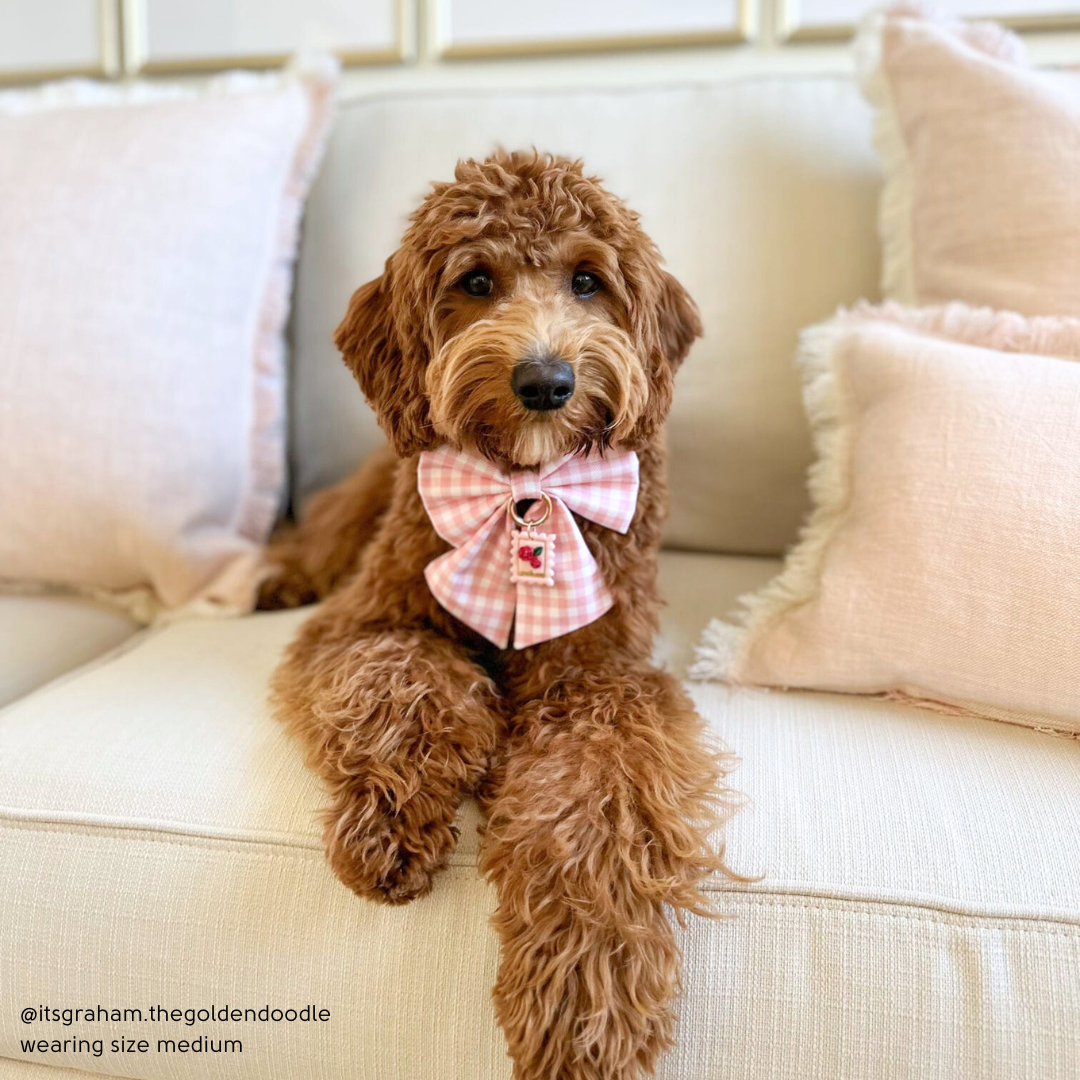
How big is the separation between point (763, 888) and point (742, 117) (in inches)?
52.3

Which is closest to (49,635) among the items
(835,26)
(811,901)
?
(811,901)

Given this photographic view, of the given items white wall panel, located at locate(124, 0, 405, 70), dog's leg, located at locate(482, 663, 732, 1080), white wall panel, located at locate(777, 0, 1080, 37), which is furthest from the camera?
white wall panel, located at locate(124, 0, 405, 70)

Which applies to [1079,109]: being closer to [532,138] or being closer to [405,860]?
[532,138]

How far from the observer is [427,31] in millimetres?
2010

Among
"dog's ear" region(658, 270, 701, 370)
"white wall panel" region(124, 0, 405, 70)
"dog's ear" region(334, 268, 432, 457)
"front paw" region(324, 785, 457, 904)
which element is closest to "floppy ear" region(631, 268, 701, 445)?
"dog's ear" region(658, 270, 701, 370)

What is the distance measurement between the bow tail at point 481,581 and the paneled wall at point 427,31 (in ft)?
4.45

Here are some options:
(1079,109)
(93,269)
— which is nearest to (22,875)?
(93,269)

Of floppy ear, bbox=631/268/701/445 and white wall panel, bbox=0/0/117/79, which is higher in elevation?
white wall panel, bbox=0/0/117/79

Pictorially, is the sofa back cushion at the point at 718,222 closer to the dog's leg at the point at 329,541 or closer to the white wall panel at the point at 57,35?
the dog's leg at the point at 329,541

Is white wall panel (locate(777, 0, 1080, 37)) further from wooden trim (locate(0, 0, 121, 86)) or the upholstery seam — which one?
the upholstery seam

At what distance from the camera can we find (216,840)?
0.96 meters

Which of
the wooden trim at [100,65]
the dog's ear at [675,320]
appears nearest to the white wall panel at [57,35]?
the wooden trim at [100,65]

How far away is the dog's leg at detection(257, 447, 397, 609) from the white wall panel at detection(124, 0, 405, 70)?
105 cm

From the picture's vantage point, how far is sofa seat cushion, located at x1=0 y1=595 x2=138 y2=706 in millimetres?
1364
